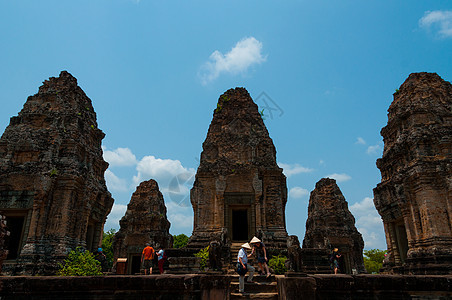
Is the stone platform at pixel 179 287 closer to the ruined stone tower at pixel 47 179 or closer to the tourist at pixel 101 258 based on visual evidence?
the ruined stone tower at pixel 47 179

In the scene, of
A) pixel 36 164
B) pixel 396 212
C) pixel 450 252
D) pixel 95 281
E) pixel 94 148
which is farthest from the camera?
pixel 94 148

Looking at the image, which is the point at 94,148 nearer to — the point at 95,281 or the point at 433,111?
the point at 95,281

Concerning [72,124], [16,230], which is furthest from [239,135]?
[16,230]

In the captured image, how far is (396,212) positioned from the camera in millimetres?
18656

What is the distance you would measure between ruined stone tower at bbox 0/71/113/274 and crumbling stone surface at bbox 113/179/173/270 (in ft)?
12.3

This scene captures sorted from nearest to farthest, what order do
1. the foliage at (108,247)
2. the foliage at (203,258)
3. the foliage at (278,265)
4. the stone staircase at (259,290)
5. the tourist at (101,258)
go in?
the stone staircase at (259,290), the foliage at (278,265), the foliage at (203,258), the tourist at (101,258), the foliage at (108,247)

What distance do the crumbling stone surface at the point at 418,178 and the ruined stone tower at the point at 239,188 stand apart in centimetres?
667

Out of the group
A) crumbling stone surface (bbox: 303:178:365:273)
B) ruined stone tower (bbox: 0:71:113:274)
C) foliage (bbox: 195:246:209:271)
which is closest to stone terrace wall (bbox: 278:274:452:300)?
foliage (bbox: 195:246:209:271)

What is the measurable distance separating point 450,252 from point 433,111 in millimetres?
7716

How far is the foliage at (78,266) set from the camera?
13.6 m

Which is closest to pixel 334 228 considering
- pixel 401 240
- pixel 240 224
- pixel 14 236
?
pixel 401 240

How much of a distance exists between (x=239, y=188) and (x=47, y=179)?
32.1ft

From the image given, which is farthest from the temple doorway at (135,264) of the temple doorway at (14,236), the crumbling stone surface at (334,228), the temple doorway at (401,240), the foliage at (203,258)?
the temple doorway at (401,240)

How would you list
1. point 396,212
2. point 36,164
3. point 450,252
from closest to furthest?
point 450,252
point 36,164
point 396,212
